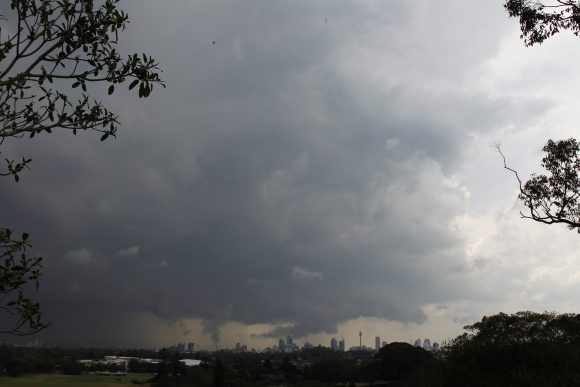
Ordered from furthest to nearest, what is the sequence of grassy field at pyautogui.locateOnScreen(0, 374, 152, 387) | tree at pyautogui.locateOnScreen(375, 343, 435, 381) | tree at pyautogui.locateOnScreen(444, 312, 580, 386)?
1. grassy field at pyautogui.locateOnScreen(0, 374, 152, 387)
2. tree at pyautogui.locateOnScreen(375, 343, 435, 381)
3. tree at pyautogui.locateOnScreen(444, 312, 580, 386)

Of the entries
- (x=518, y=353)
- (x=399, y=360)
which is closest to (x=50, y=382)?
(x=399, y=360)

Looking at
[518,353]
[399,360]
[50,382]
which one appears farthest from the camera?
[50,382]

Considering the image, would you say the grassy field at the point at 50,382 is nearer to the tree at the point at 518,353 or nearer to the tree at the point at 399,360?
the tree at the point at 399,360

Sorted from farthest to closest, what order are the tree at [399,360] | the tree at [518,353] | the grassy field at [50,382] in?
the grassy field at [50,382], the tree at [399,360], the tree at [518,353]

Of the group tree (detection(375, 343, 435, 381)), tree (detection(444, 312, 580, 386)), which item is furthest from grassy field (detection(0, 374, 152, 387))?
tree (detection(444, 312, 580, 386))

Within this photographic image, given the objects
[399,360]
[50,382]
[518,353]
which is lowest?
[50,382]

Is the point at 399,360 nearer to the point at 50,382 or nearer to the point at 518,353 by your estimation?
the point at 518,353

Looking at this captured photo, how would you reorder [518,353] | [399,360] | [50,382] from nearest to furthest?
[518,353]
[399,360]
[50,382]

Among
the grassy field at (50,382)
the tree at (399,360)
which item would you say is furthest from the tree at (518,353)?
the grassy field at (50,382)

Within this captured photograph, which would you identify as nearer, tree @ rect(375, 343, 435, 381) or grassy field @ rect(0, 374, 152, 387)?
tree @ rect(375, 343, 435, 381)

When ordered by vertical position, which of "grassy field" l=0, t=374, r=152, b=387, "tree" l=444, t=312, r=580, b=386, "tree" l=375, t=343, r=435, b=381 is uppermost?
"tree" l=444, t=312, r=580, b=386

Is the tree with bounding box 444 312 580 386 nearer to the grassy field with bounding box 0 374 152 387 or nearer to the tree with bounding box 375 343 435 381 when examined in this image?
the tree with bounding box 375 343 435 381

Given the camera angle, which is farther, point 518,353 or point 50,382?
point 50,382
